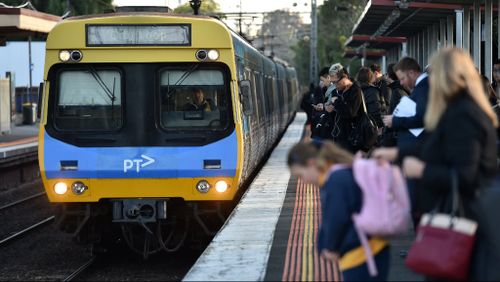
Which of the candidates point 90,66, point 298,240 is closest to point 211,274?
point 298,240

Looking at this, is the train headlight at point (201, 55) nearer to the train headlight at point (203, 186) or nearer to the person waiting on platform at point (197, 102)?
the person waiting on platform at point (197, 102)

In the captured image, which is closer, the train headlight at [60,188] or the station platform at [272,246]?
the station platform at [272,246]

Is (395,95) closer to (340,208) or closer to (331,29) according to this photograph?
(340,208)

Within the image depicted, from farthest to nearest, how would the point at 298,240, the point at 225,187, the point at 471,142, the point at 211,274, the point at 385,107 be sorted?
1. the point at 385,107
2. the point at 225,187
3. the point at 298,240
4. the point at 211,274
5. the point at 471,142

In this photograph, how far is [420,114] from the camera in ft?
23.6

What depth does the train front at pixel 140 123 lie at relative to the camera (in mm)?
10297

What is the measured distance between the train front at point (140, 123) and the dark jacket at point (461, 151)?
576 centimetres

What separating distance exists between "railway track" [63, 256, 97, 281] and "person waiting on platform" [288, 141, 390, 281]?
571 cm

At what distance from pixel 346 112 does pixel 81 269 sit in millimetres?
3401

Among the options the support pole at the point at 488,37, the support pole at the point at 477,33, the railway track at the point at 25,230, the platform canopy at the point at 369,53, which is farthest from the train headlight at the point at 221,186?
the platform canopy at the point at 369,53

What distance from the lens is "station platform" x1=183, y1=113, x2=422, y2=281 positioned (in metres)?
7.87

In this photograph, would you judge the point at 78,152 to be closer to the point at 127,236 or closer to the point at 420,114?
the point at 127,236

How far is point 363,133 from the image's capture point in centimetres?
1049

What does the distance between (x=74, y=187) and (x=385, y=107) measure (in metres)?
4.20
